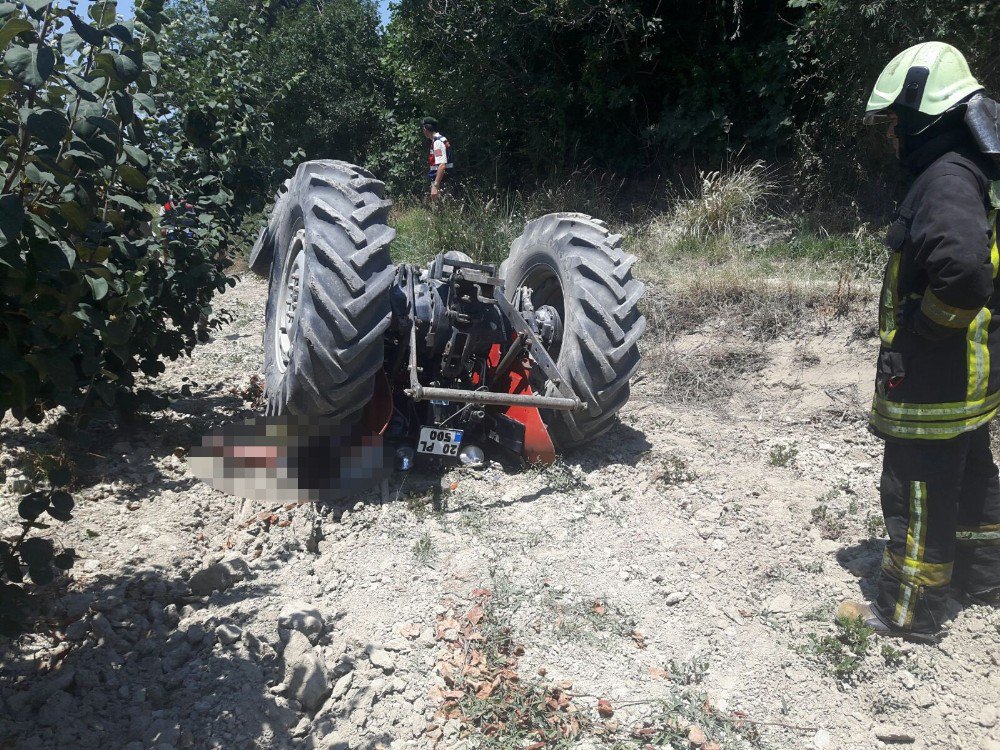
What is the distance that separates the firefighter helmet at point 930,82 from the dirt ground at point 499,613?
2.20 metres

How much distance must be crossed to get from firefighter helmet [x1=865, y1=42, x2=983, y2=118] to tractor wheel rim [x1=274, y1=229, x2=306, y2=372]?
3149 millimetres

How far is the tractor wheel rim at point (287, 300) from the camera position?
5.01 meters

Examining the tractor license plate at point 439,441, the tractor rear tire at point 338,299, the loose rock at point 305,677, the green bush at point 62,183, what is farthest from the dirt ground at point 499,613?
A: the tractor rear tire at point 338,299

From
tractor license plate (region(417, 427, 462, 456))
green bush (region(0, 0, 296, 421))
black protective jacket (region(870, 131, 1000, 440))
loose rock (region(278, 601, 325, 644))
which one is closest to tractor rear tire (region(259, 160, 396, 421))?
tractor license plate (region(417, 427, 462, 456))

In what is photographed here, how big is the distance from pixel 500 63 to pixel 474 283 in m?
9.62

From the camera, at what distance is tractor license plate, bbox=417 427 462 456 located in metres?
4.91

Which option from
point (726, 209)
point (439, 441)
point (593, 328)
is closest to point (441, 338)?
point (439, 441)

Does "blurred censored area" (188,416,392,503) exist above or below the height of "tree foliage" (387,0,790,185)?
below

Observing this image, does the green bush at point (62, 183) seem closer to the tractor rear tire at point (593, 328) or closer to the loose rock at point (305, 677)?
the loose rock at point (305, 677)

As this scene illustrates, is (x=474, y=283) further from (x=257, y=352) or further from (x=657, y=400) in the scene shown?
(x=257, y=352)

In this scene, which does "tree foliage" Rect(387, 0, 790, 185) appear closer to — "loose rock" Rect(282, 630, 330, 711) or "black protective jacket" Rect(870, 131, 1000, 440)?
"black protective jacket" Rect(870, 131, 1000, 440)

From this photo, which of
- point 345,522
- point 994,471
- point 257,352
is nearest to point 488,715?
point 345,522

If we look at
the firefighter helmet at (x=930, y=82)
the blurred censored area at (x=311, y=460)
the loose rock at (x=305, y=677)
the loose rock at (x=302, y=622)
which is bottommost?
the loose rock at (x=305, y=677)

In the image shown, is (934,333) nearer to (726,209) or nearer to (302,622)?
(302,622)
